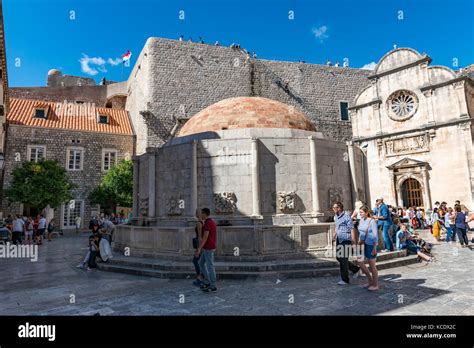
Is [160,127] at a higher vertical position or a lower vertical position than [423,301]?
higher

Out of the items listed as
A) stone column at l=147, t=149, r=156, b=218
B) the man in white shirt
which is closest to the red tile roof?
the man in white shirt

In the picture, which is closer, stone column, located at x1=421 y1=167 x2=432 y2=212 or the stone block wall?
stone column, located at x1=421 y1=167 x2=432 y2=212

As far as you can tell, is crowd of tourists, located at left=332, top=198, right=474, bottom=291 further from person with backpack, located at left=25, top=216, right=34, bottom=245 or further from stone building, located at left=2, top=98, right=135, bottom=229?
stone building, located at left=2, top=98, right=135, bottom=229

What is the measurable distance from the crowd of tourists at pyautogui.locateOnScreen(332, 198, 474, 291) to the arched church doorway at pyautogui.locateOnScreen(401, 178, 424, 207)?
20.8ft

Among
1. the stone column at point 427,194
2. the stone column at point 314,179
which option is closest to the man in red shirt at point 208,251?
the stone column at point 314,179

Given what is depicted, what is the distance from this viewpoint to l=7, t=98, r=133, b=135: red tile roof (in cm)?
2645

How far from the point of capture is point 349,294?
5695 millimetres

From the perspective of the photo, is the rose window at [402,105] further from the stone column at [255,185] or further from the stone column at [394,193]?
the stone column at [255,185]

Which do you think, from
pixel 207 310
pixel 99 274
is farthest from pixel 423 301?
pixel 99 274

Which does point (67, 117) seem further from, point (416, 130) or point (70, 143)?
point (416, 130)

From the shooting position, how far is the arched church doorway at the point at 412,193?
878 inches
